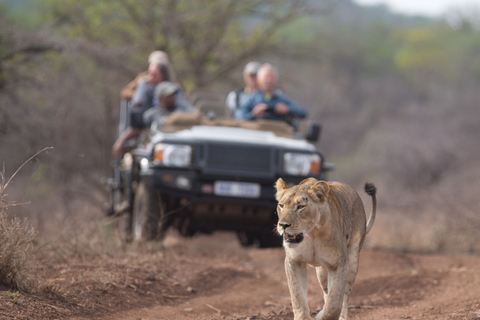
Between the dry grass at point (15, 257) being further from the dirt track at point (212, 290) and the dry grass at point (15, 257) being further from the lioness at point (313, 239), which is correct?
the lioness at point (313, 239)

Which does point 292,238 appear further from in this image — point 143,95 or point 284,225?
point 143,95

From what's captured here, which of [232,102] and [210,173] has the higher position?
[232,102]

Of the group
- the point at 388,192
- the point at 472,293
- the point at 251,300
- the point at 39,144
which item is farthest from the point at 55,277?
the point at 388,192

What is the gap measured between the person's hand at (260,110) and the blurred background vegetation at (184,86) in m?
2.48

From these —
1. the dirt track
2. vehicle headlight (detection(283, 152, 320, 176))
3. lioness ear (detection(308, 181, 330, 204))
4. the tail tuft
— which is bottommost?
the dirt track

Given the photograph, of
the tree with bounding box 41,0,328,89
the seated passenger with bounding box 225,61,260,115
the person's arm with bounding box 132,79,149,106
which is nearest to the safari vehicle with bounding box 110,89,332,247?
the person's arm with bounding box 132,79,149,106

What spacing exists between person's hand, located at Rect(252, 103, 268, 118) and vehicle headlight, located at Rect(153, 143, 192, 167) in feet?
6.26

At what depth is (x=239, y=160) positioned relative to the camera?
27.3 ft

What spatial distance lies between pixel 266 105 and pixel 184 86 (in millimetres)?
8944

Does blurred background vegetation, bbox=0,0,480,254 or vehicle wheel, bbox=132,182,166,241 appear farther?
blurred background vegetation, bbox=0,0,480,254

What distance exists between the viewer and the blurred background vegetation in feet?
39.4

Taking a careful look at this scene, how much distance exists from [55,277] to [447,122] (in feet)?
76.8

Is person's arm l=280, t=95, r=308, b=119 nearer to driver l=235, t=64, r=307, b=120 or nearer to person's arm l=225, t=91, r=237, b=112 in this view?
driver l=235, t=64, r=307, b=120

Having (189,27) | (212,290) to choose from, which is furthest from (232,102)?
(189,27)
